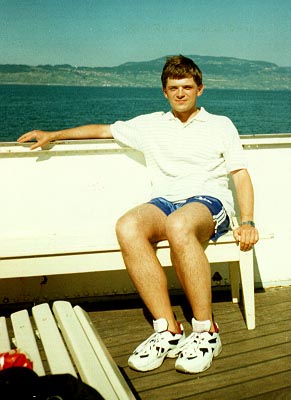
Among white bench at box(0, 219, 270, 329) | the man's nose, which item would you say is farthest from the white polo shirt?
white bench at box(0, 219, 270, 329)

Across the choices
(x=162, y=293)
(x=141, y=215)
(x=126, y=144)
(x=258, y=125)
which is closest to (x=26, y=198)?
(x=126, y=144)

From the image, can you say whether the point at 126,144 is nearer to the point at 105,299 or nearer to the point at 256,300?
the point at 105,299

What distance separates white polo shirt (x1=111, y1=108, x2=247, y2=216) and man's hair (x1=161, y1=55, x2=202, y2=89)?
227mm

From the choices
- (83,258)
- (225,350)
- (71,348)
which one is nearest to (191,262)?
(225,350)

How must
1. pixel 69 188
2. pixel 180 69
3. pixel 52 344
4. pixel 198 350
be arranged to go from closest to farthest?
pixel 52 344 → pixel 198 350 → pixel 180 69 → pixel 69 188

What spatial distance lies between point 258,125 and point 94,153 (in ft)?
182

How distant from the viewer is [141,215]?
231 centimetres

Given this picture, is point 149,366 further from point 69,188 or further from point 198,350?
point 69,188

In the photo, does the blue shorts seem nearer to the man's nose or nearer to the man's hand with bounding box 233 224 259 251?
the man's hand with bounding box 233 224 259 251

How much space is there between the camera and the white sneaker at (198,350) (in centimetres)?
198

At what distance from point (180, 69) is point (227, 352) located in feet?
4.83

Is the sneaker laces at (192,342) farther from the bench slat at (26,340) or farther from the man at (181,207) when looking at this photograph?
the bench slat at (26,340)

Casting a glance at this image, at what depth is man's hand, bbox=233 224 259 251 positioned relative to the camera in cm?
230

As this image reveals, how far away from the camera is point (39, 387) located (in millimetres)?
1117
